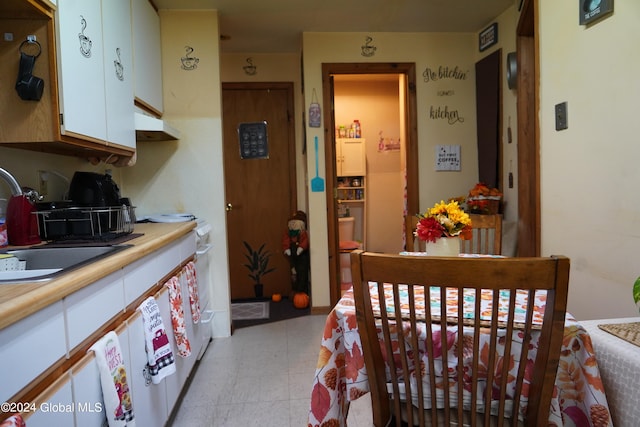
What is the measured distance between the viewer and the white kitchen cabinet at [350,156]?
4777mm

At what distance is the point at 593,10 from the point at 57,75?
6.77 ft

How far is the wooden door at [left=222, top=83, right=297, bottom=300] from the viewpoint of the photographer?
12.2ft

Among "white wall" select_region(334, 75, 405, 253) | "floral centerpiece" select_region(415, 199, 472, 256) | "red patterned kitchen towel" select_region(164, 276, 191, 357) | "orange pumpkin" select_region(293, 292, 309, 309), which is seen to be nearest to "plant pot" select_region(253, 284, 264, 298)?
"orange pumpkin" select_region(293, 292, 309, 309)

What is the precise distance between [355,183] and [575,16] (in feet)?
11.2

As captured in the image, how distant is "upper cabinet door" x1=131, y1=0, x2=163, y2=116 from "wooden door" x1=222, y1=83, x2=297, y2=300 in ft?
3.70

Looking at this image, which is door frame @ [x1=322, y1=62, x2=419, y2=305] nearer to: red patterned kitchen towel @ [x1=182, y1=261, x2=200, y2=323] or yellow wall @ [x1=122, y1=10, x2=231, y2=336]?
yellow wall @ [x1=122, y1=10, x2=231, y2=336]

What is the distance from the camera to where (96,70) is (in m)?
1.66

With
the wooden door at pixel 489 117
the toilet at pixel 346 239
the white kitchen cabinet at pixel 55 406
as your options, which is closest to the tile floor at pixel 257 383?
the white kitchen cabinet at pixel 55 406

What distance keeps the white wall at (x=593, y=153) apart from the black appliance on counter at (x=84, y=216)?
2.00 m

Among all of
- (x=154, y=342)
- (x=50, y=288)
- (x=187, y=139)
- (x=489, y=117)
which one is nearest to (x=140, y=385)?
(x=154, y=342)

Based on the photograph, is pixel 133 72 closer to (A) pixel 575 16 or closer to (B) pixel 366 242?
(A) pixel 575 16

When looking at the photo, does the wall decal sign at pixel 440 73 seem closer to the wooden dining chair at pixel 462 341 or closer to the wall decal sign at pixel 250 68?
the wall decal sign at pixel 250 68

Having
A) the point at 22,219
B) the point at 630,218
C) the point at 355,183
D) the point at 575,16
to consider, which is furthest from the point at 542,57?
the point at 355,183

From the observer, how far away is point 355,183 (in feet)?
16.2
